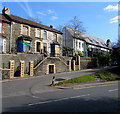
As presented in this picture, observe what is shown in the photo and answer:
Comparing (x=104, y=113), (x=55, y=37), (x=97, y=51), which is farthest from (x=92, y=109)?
(x=97, y=51)

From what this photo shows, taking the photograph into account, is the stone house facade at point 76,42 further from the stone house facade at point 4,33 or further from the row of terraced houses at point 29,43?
the stone house facade at point 4,33

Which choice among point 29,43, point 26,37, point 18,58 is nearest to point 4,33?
point 26,37

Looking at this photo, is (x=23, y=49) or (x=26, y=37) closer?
(x=23, y=49)

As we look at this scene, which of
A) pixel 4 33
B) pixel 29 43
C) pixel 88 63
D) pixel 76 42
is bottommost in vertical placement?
pixel 88 63

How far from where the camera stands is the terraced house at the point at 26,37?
2400 cm

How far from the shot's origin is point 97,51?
48.8m

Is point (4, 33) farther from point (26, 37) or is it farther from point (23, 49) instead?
point (23, 49)

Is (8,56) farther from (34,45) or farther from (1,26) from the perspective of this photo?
(34,45)

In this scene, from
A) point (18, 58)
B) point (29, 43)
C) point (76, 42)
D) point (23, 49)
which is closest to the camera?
point (18, 58)

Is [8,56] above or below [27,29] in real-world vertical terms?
below

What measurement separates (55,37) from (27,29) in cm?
826

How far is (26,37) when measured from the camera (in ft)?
83.0

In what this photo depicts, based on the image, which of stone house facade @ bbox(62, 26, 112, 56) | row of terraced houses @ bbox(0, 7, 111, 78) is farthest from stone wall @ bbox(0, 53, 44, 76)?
stone house facade @ bbox(62, 26, 112, 56)

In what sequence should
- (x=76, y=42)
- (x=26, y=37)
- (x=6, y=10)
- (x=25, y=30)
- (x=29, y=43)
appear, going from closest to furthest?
(x=26, y=37) → (x=6, y=10) → (x=29, y=43) → (x=25, y=30) → (x=76, y=42)
